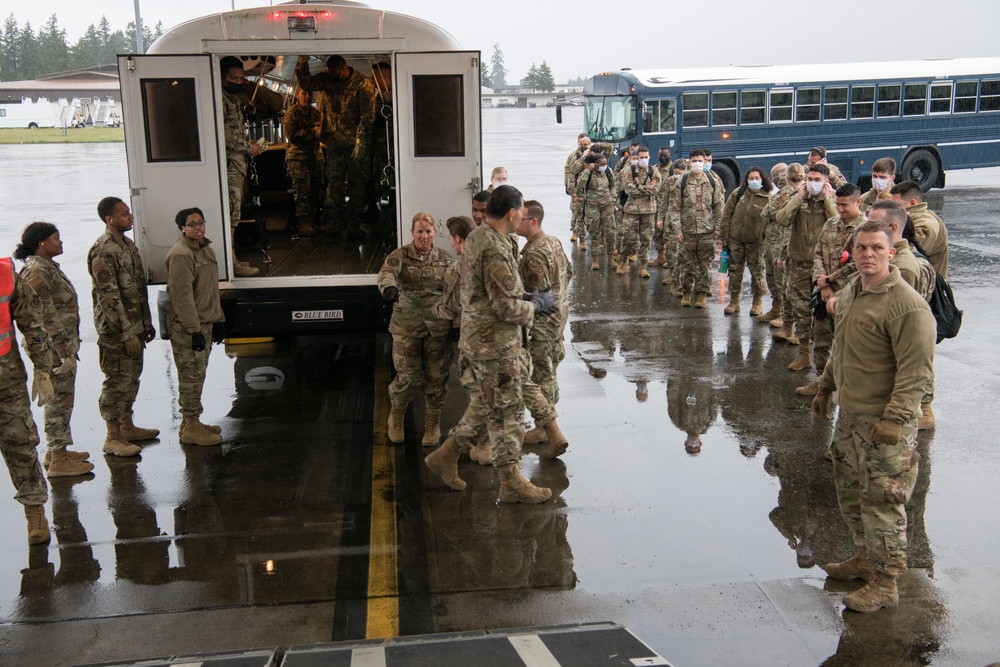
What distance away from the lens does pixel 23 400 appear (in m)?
5.62

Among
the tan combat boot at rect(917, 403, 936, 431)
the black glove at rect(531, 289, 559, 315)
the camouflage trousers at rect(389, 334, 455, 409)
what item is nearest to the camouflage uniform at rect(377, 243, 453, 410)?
the camouflage trousers at rect(389, 334, 455, 409)

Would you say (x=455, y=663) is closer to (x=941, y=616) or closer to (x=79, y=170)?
(x=941, y=616)

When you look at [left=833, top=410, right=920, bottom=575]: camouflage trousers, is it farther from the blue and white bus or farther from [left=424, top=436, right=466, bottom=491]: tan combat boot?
the blue and white bus

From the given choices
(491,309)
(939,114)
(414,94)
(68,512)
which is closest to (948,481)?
(491,309)

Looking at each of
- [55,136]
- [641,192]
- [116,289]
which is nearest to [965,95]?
[641,192]

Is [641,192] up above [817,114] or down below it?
below

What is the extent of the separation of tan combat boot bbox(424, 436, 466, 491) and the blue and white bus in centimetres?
1574

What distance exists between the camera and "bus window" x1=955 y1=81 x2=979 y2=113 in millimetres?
22359

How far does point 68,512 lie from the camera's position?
6.05 m

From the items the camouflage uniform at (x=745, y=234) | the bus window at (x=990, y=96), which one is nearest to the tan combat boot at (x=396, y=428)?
the camouflage uniform at (x=745, y=234)

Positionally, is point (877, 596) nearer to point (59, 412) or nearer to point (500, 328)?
point (500, 328)

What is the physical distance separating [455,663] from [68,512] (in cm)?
329

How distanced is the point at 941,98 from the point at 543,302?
65.3ft

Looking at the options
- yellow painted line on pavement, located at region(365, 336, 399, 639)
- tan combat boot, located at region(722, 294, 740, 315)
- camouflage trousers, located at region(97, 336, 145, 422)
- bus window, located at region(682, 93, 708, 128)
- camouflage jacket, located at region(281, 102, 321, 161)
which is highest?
bus window, located at region(682, 93, 708, 128)
